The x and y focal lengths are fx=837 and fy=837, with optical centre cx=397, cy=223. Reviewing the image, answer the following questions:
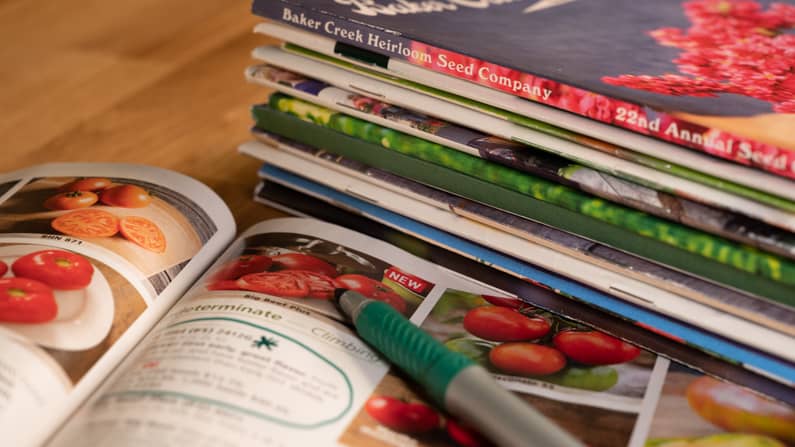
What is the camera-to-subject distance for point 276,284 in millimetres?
565

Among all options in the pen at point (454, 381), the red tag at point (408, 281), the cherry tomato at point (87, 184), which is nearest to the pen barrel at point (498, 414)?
the pen at point (454, 381)

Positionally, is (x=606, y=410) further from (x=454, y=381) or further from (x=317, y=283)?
(x=317, y=283)

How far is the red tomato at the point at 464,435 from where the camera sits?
0.47 meters

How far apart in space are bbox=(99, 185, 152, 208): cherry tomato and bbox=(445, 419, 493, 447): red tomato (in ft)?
0.94

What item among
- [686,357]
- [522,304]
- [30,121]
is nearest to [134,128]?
[30,121]

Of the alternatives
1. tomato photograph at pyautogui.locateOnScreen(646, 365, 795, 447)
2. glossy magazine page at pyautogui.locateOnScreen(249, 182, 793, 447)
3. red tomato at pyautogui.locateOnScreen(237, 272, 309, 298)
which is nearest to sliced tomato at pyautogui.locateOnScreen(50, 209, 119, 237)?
red tomato at pyautogui.locateOnScreen(237, 272, 309, 298)

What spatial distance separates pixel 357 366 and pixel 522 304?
133 millimetres

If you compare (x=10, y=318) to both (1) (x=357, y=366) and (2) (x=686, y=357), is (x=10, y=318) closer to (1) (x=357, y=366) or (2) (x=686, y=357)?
(1) (x=357, y=366)

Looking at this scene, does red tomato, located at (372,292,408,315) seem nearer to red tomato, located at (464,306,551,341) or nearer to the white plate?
red tomato, located at (464,306,551,341)

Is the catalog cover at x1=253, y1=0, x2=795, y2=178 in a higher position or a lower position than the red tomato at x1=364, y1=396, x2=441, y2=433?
higher

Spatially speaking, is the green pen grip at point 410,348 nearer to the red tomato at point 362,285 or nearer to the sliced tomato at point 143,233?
the red tomato at point 362,285

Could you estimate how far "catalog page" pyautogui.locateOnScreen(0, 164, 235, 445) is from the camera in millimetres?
483

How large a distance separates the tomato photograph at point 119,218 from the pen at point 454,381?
5.5 inches

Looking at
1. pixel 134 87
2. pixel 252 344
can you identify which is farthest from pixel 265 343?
pixel 134 87
